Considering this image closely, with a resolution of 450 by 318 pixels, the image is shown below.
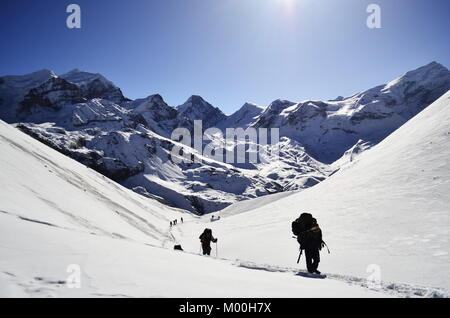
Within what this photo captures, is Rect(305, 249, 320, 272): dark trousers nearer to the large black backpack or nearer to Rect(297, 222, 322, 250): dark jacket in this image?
Rect(297, 222, 322, 250): dark jacket

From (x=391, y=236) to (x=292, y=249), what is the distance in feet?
18.1

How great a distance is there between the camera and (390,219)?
17.7 metres

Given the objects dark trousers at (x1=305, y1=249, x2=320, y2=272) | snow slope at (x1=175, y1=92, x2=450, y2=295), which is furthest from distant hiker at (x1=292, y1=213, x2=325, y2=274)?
snow slope at (x1=175, y1=92, x2=450, y2=295)

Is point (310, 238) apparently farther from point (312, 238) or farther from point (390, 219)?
point (390, 219)

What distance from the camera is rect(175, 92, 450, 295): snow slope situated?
12516 mm

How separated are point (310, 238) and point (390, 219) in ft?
31.2

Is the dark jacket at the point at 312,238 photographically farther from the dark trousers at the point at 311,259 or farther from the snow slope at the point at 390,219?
the snow slope at the point at 390,219

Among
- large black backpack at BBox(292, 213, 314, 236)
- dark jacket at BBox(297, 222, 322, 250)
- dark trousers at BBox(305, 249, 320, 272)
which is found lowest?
dark trousers at BBox(305, 249, 320, 272)

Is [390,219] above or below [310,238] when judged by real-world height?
above

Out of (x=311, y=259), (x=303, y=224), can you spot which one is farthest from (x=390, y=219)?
(x=303, y=224)

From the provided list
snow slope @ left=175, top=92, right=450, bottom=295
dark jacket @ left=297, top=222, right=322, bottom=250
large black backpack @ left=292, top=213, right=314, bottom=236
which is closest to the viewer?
dark jacket @ left=297, top=222, right=322, bottom=250

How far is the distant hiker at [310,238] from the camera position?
1091 centimetres

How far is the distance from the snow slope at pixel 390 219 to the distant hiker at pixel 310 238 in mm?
2584
